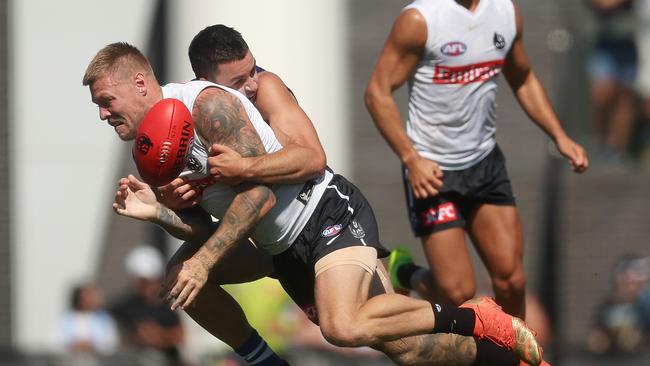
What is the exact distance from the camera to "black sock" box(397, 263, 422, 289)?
8711mm

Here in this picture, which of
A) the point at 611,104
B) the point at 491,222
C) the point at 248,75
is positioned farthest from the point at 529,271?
the point at 248,75

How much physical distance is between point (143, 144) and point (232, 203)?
0.51m

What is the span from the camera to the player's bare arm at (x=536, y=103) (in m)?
8.35

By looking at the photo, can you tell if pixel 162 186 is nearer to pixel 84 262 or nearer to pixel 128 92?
pixel 128 92

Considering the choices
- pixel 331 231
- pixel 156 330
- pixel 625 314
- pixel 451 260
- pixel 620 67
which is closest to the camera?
pixel 331 231

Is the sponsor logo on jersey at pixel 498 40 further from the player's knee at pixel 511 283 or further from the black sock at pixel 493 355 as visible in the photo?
the black sock at pixel 493 355

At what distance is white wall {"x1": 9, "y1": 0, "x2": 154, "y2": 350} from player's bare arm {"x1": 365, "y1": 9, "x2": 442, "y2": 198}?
8.20 meters

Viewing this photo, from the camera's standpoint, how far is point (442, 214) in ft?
27.1

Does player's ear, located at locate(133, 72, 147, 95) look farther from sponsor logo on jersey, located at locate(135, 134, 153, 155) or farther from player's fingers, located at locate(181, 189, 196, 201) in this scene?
player's fingers, located at locate(181, 189, 196, 201)

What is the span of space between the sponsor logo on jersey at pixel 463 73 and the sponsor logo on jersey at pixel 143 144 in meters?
1.88

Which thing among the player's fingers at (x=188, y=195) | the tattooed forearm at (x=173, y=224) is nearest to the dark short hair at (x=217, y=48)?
the player's fingers at (x=188, y=195)

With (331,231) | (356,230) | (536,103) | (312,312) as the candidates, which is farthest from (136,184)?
→ (536,103)

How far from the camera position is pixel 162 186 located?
7164 millimetres

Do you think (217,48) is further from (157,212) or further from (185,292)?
(185,292)
